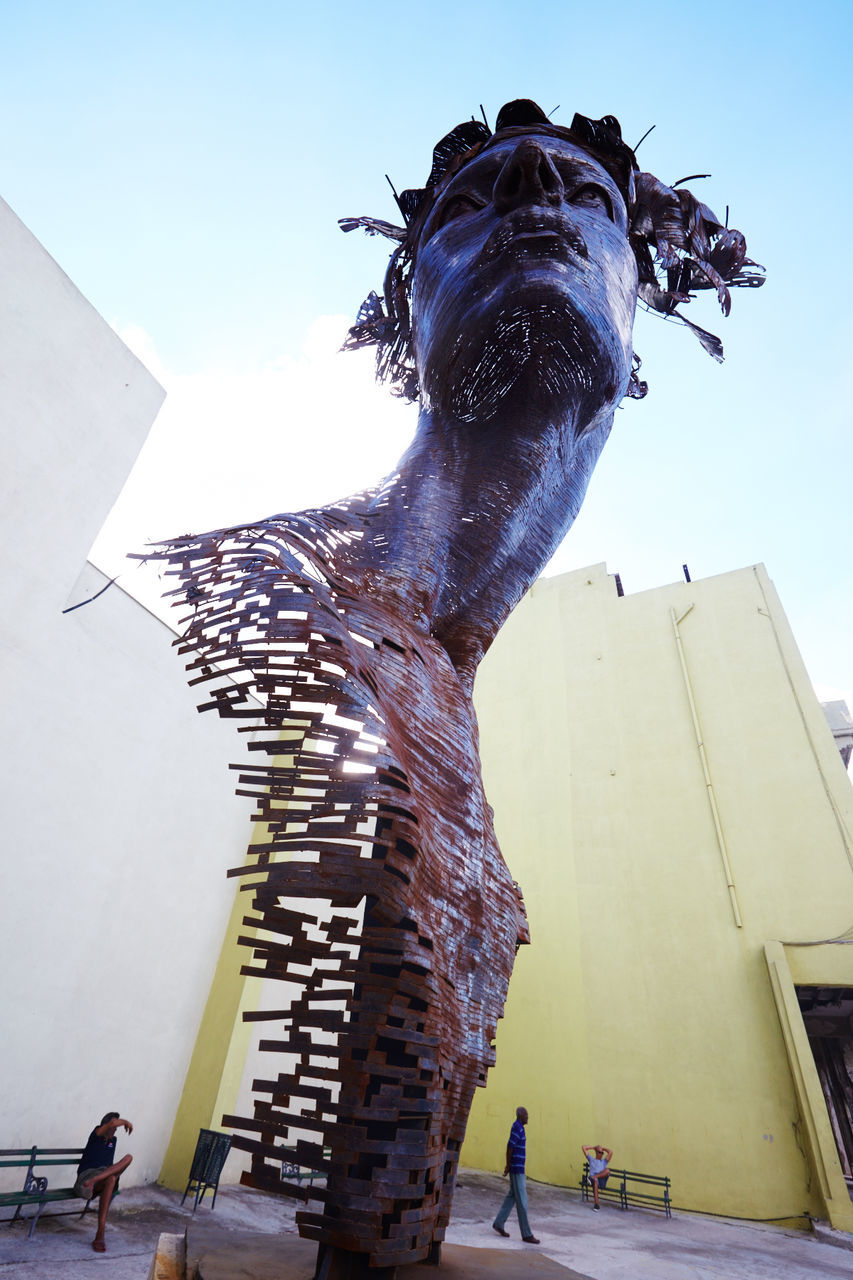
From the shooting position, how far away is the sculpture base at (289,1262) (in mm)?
1081

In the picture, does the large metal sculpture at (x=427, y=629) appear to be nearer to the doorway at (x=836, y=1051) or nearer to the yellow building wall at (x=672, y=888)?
the yellow building wall at (x=672, y=888)

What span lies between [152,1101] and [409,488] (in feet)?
22.4

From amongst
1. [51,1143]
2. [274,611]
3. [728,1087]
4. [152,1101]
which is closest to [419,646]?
[274,611]

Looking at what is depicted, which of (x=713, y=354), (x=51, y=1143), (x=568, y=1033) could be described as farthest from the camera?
(x=568, y=1033)

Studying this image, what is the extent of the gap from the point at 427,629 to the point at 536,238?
3.65 feet

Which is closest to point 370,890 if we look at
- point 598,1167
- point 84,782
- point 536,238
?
point 536,238

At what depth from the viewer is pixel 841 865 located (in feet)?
30.0

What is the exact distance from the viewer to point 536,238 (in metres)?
1.86

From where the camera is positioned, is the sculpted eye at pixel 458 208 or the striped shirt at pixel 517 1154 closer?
the sculpted eye at pixel 458 208

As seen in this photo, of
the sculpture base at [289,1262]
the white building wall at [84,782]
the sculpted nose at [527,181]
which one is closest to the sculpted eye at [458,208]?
the sculpted nose at [527,181]

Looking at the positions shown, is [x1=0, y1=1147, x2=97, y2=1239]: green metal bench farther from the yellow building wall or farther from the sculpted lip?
the yellow building wall

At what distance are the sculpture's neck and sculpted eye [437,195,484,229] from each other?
642 mm

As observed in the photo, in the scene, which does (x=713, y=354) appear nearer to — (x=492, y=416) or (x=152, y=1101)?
(x=492, y=416)

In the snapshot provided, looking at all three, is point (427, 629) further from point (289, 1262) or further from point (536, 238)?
point (289, 1262)
